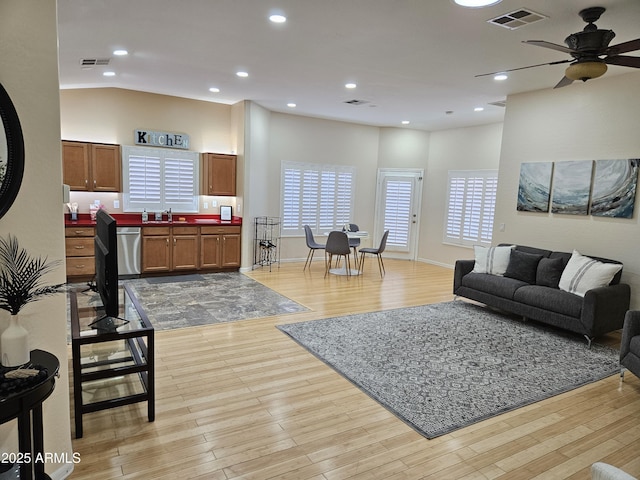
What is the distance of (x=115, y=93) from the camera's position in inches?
269

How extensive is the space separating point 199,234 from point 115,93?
263cm

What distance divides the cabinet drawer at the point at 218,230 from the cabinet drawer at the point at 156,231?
22.1 inches

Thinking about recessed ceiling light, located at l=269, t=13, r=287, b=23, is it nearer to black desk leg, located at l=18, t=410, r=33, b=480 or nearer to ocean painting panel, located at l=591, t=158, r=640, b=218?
black desk leg, located at l=18, t=410, r=33, b=480

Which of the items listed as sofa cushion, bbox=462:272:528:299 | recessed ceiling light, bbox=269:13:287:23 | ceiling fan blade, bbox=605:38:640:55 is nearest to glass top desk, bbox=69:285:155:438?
recessed ceiling light, bbox=269:13:287:23

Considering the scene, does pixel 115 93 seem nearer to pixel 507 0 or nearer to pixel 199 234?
pixel 199 234

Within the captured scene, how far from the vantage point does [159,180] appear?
7.31 m

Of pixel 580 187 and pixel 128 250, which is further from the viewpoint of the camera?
pixel 128 250

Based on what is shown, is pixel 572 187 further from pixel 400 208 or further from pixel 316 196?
pixel 316 196

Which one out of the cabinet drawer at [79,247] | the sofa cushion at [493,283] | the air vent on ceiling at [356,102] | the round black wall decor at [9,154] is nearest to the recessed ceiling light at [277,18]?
the round black wall decor at [9,154]

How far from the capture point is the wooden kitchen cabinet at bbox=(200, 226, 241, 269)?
→ 24.1 feet

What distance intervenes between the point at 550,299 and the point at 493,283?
77 cm

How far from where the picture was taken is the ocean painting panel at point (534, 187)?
561 centimetres

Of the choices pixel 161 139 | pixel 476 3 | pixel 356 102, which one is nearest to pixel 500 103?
pixel 356 102

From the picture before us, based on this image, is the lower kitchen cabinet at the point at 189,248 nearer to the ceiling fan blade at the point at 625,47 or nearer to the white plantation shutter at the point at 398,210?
the white plantation shutter at the point at 398,210
